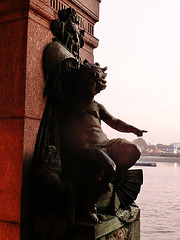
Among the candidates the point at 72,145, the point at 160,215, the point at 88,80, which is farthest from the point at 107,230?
the point at 160,215

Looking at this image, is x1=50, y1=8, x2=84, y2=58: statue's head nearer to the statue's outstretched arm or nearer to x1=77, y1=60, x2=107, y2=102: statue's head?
x1=77, y1=60, x2=107, y2=102: statue's head

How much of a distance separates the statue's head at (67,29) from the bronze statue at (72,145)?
0.03 feet

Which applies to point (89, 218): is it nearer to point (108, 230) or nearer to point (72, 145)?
point (108, 230)

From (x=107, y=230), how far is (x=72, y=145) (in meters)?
0.85

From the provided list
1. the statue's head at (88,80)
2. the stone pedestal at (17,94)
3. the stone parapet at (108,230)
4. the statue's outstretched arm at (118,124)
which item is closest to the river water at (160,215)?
the stone parapet at (108,230)

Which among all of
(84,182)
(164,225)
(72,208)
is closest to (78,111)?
(84,182)

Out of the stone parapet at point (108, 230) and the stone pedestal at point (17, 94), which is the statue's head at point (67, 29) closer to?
the stone pedestal at point (17, 94)

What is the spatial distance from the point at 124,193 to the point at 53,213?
0.94m

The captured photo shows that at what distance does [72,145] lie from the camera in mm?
3094

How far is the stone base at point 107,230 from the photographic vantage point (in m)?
2.74

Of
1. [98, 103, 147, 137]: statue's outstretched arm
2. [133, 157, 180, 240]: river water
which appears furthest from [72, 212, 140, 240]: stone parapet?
[133, 157, 180, 240]: river water

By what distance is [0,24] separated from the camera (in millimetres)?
3229

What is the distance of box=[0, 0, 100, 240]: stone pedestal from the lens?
292cm

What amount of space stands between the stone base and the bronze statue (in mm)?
95
